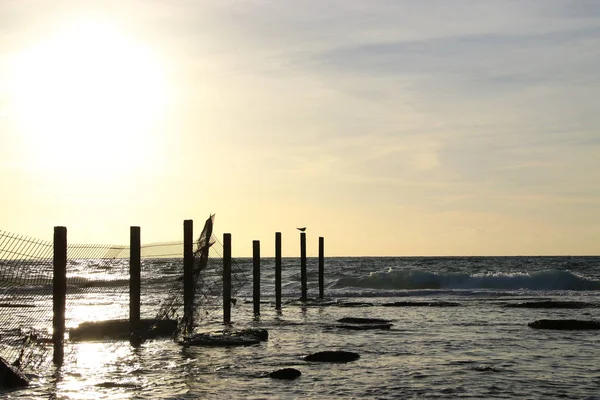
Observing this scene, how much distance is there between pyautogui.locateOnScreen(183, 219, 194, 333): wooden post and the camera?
764 inches

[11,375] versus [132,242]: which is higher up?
[132,242]

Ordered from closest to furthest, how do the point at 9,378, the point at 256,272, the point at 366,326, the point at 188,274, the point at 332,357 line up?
the point at 9,378 < the point at 332,357 < the point at 188,274 < the point at 366,326 < the point at 256,272

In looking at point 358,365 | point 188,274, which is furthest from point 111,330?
point 358,365

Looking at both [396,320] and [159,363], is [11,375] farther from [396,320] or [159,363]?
[396,320]

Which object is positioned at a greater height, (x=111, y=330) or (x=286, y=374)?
(x=111, y=330)

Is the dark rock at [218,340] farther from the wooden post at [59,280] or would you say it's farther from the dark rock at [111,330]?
the wooden post at [59,280]

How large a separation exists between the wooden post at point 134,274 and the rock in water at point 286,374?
5578 mm

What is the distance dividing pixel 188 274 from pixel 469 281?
44.9 meters

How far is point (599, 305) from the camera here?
32.0m

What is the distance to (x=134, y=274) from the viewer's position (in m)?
17.8

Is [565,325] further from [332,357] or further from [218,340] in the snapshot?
[218,340]

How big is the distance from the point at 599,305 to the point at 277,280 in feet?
44.5

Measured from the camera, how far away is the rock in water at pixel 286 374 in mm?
13250

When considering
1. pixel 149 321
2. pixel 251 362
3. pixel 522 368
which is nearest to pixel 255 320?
pixel 149 321
